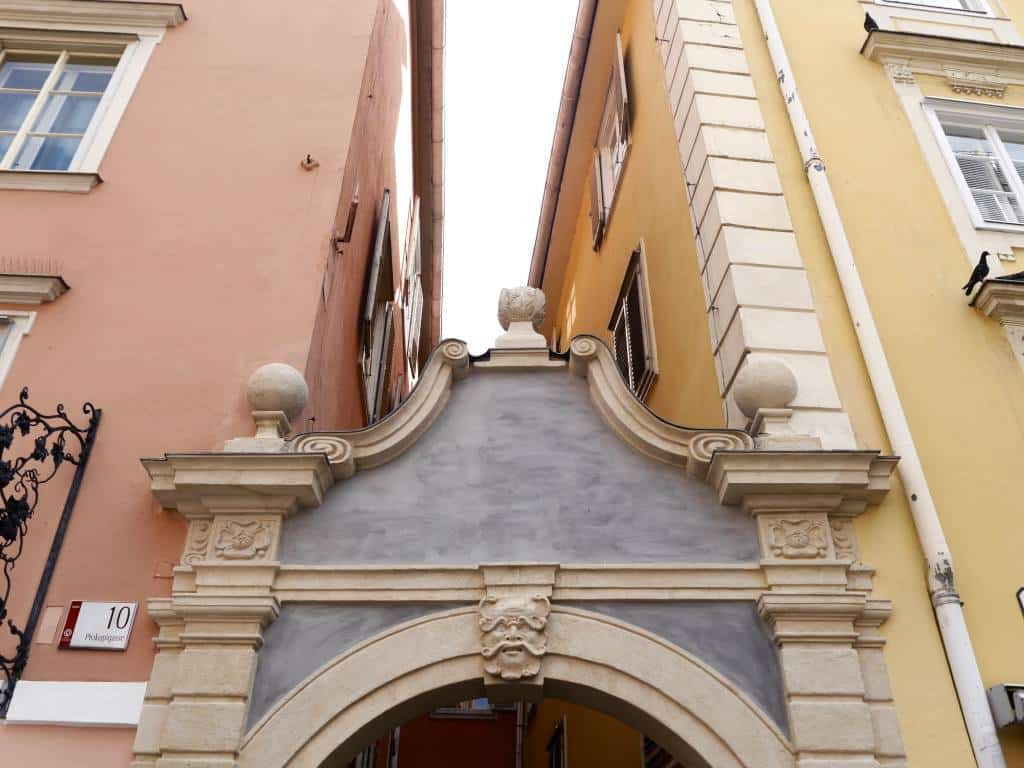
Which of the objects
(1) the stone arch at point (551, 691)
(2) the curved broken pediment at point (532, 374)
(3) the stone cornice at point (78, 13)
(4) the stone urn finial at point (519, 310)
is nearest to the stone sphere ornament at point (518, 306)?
(4) the stone urn finial at point (519, 310)

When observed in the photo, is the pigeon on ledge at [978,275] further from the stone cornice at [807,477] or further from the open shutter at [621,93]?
the open shutter at [621,93]

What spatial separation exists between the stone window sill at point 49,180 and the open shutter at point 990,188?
7.41 metres

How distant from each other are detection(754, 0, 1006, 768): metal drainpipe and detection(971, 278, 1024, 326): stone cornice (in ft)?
3.02

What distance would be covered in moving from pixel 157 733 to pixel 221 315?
303cm

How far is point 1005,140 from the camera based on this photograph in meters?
8.62

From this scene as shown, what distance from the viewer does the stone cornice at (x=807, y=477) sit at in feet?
18.2

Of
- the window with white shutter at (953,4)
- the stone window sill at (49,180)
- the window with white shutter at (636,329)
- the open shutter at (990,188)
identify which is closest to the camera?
the stone window sill at (49,180)

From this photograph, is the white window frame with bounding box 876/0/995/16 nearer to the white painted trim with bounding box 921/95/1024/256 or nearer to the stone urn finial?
the white painted trim with bounding box 921/95/1024/256

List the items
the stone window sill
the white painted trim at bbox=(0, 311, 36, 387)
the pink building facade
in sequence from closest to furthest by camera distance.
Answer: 1. the pink building facade
2. the white painted trim at bbox=(0, 311, 36, 387)
3. the stone window sill

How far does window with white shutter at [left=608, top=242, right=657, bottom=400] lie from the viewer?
930 centimetres

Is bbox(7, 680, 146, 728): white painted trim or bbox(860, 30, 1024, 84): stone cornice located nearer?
bbox(7, 680, 146, 728): white painted trim

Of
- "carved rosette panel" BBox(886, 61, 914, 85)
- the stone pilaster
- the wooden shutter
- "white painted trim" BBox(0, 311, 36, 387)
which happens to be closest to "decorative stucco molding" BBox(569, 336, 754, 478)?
the stone pilaster

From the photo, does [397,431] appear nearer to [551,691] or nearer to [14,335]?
[551,691]

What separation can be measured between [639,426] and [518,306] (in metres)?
1.49
